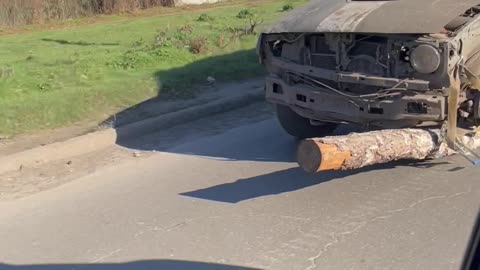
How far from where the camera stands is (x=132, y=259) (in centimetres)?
471

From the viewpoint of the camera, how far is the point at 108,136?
7883 mm

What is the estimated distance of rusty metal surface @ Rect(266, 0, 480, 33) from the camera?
6.12 m

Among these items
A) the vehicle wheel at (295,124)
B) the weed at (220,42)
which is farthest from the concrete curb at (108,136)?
the weed at (220,42)

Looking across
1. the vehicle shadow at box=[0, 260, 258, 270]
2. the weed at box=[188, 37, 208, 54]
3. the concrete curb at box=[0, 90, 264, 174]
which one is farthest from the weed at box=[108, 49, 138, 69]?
the vehicle shadow at box=[0, 260, 258, 270]

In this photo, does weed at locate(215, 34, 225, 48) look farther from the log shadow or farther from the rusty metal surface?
the log shadow

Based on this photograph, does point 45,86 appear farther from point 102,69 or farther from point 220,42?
point 220,42

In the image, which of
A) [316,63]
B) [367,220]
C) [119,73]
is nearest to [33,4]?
[119,73]

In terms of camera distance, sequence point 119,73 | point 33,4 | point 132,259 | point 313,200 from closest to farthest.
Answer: point 132,259, point 313,200, point 119,73, point 33,4

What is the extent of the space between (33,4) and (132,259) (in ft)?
61.6

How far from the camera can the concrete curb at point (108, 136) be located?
702cm

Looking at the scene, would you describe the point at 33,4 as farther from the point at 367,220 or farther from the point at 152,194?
the point at 367,220

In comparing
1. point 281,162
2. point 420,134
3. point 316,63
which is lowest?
point 281,162

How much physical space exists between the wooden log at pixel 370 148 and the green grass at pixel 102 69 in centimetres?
384

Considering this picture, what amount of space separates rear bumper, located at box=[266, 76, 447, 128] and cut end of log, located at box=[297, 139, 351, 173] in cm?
85
